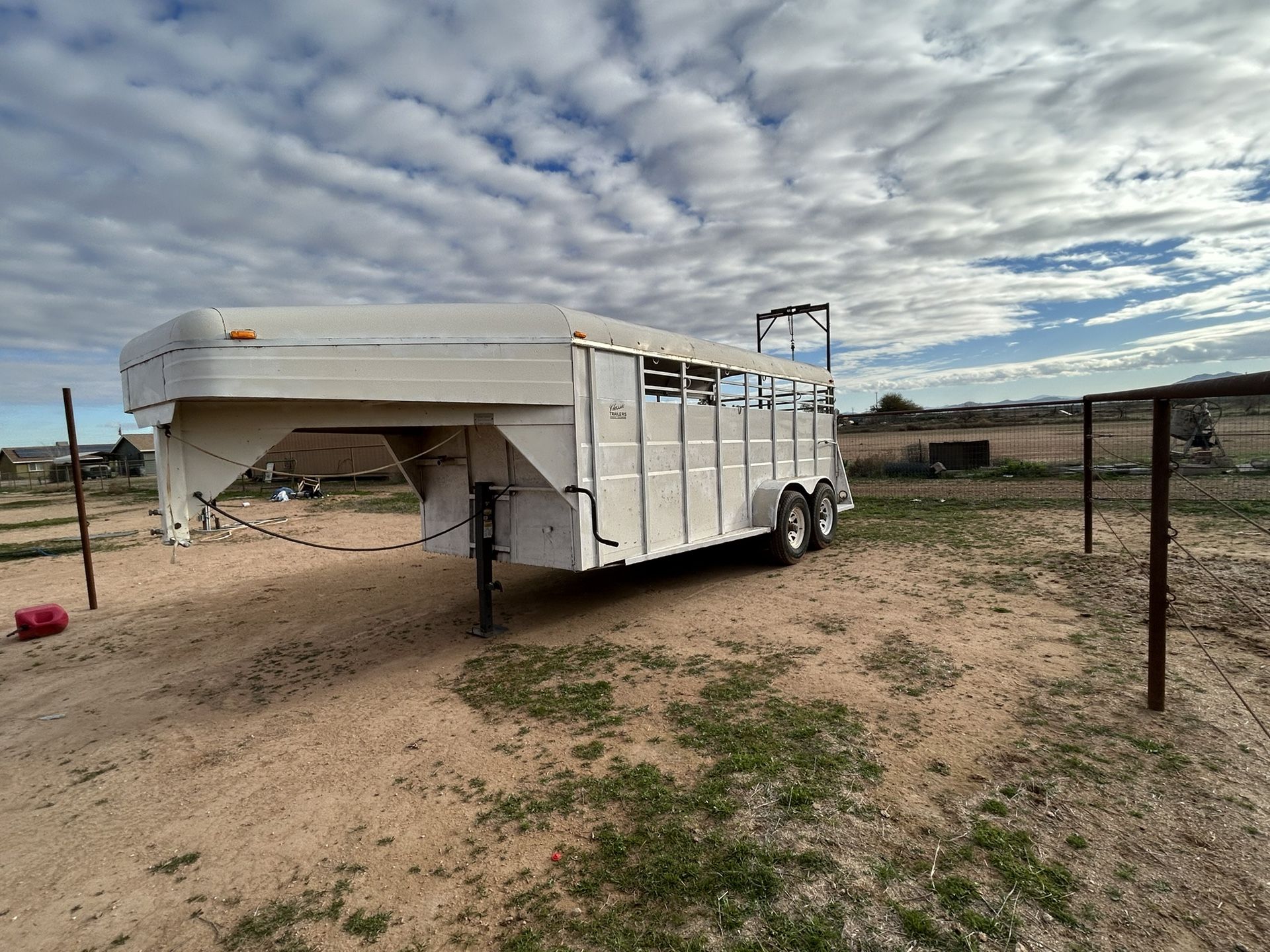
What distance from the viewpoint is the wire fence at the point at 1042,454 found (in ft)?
38.3

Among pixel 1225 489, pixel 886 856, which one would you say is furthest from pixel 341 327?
pixel 1225 489

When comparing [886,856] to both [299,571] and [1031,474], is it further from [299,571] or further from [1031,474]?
[1031,474]

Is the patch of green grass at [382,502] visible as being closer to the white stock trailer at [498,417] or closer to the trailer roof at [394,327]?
the white stock trailer at [498,417]

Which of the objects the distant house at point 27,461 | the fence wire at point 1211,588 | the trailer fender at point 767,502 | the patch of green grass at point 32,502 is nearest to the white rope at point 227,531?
the trailer fender at point 767,502

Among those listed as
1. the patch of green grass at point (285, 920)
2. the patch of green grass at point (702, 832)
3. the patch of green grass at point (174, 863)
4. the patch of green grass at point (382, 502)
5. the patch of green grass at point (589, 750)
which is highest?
the patch of green grass at point (382, 502)

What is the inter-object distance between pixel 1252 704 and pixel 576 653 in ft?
14.8

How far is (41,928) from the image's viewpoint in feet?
8.32

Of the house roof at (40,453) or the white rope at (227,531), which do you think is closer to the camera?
the white rope at (227,531)

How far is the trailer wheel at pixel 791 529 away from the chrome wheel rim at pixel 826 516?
395 millimetres

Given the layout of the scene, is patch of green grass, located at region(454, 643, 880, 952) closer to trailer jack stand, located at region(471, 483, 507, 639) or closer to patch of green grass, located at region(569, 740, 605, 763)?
patch of green grass, located at region(569, 740, 605, 763)

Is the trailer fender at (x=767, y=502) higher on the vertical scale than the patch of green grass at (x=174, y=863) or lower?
higher

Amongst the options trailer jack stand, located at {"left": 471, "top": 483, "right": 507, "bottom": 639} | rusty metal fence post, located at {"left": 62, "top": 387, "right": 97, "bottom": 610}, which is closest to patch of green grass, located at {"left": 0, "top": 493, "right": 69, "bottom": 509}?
rusty metal fence post, located at {"left": 62, "top": 387, "right": 97, "bottom": 610}

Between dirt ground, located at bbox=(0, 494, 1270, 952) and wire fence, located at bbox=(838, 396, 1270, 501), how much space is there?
215 inches

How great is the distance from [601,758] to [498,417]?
2.60 m
